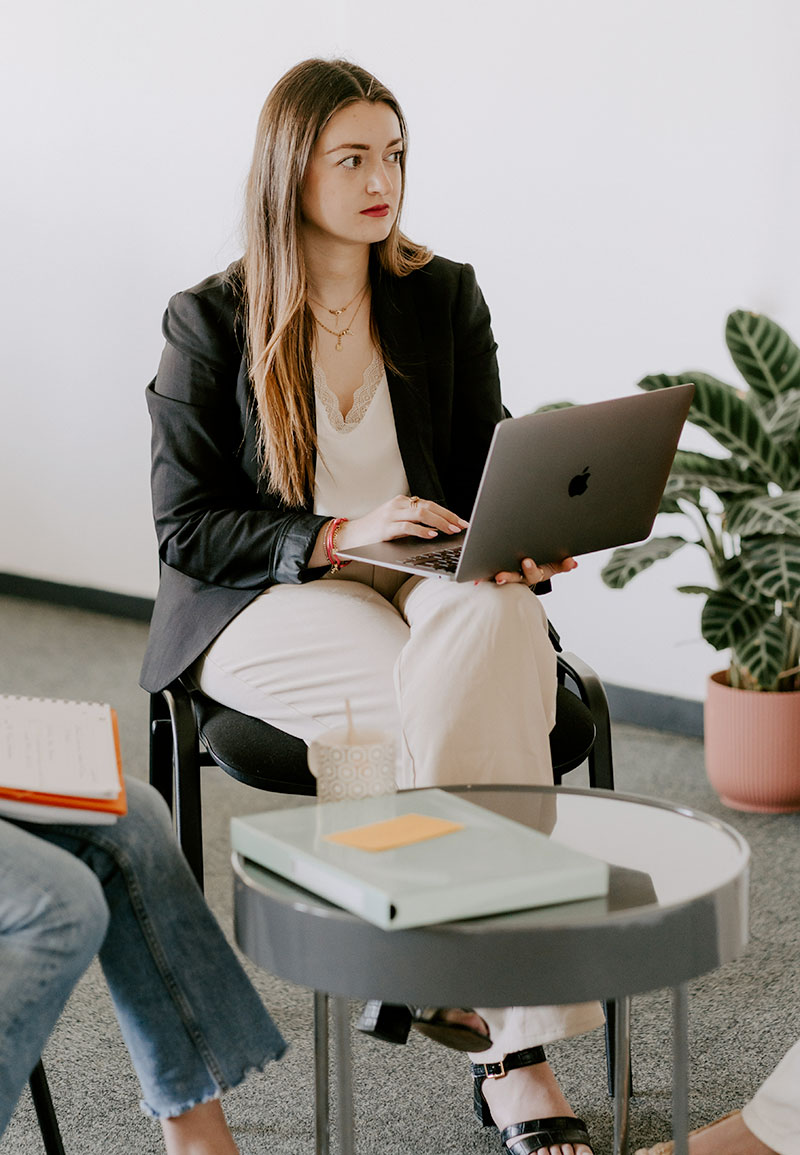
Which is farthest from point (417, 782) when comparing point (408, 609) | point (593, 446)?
point (593, 446)

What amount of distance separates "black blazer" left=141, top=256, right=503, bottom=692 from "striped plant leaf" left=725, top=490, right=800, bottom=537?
62cm

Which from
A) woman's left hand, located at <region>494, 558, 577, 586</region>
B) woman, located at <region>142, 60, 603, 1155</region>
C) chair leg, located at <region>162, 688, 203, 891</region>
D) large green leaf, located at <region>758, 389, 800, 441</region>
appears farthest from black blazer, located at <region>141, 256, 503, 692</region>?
large green leaf, located at <region>758, 389, 800, 441</region>

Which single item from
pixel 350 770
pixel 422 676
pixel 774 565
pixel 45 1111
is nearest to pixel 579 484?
pixel 422 676

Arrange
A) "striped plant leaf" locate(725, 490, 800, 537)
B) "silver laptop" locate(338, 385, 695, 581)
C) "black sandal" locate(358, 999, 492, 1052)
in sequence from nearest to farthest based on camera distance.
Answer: "black sandal" locate(358, 999, 492, 1052), "silver laptop" locate(338, 385, 695, 581), "striped plant leaf" locate(725, 490, 800, 537)

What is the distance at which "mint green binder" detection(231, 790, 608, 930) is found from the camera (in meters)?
1.04

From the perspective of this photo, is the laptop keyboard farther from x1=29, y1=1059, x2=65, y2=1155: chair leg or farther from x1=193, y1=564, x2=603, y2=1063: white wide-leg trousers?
x1=29, y1=1059, x2=65, y2=1155: chair leg

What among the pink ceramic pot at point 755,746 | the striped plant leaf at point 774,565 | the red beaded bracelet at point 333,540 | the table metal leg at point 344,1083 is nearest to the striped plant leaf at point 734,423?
the striped plant leaf at point 774,565

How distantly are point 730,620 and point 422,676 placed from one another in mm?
1183

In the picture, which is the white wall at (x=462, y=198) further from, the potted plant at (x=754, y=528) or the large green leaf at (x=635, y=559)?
the large green leaf at (x=635, y=559)

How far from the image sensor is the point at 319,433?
203 centimetres

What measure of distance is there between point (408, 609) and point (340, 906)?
849 millimetres

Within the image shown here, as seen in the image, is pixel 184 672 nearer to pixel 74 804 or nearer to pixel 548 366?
pixel 74 804

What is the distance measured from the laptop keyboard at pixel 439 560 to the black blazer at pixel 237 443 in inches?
7.9

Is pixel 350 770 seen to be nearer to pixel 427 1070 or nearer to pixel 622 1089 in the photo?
pixel 622 1089
